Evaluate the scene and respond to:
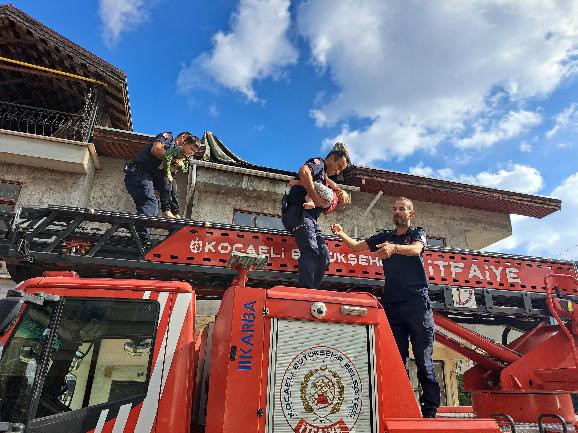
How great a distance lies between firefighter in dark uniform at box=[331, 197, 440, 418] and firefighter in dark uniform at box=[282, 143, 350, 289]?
0.74 metres

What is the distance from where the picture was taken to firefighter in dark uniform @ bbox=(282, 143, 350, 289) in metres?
4.54

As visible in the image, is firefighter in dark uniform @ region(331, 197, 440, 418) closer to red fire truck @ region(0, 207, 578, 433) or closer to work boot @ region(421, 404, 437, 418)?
work boot @ region(421, 404, 437, 418)

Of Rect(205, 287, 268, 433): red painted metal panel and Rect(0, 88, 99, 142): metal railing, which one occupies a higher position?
Rect(0, 88, 99, 142): metal railing

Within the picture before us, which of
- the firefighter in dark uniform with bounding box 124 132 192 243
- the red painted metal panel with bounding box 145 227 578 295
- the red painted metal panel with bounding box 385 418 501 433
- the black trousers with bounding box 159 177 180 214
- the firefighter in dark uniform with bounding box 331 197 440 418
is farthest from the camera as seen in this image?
the black trousers with bounding box 159 177 180 214

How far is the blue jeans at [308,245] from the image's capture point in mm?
4469

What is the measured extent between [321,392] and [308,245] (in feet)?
6.08

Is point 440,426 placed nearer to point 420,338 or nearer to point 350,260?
point 420,338

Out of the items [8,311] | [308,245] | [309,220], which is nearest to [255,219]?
[309,220]

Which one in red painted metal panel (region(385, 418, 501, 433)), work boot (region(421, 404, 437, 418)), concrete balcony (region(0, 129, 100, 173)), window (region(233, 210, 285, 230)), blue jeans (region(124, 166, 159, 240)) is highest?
concrete balcony (region(0, 129, 100, 173))

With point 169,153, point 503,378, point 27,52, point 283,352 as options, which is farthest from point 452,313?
point 27,52

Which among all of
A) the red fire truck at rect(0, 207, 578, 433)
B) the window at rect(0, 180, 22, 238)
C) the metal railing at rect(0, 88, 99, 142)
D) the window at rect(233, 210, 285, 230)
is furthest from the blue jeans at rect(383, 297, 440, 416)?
the window at rect(0, 180, 22, 238)

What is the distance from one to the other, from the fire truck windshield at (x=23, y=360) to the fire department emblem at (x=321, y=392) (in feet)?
5.30

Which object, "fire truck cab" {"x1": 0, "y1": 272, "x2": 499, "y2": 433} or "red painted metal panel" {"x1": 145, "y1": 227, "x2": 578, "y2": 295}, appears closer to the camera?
"fire truck cab" {"x1": 0, "y1": 272, "x2": 499, "y2": 433}

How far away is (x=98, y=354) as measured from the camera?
2961 mm
